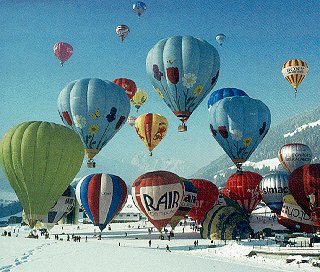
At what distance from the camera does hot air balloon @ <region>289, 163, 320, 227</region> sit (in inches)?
1603

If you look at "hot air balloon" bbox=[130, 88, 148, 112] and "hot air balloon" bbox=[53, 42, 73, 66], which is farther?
"hot air balloon" bbox=[130, 88, 148, 112]

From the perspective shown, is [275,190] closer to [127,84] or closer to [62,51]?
[127,84]

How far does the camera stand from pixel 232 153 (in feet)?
161

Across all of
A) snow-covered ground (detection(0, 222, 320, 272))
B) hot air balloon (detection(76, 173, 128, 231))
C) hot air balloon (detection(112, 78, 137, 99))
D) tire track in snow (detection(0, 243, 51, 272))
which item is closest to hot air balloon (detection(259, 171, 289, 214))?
hot air balloon (detection(76, 173, 128, 231))

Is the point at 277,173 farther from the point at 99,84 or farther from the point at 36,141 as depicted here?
the point at 36,141

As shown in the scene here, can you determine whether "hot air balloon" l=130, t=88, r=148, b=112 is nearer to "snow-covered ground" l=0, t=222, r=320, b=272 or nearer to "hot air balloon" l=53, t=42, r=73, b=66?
"hot air balloon" l=53, t=42, r=73, b=66

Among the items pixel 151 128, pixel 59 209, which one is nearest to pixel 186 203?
pixel 59 209

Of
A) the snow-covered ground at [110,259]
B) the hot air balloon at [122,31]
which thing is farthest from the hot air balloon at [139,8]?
the snow-covered ground at [110,259]

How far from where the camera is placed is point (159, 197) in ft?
135

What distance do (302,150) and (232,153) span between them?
99.1ft

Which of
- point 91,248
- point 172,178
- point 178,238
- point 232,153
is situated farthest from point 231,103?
point 91,248

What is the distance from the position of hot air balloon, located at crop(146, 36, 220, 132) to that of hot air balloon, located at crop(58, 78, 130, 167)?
4849 millimetres

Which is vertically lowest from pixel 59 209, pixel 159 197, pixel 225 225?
pixel 225 225

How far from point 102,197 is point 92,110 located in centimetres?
864
